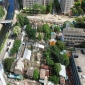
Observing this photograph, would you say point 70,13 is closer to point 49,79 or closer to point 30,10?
point 30,10

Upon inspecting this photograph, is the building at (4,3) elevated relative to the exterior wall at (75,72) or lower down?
elevated

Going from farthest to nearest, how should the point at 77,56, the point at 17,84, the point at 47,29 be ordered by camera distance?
1. the point at 47,29
2. the point at 77,56
3. the point at 17,84

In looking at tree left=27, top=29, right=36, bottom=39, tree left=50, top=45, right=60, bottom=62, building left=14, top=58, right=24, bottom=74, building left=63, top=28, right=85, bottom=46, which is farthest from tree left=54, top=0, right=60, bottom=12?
building left=14, top=58, right=24, bottom=74

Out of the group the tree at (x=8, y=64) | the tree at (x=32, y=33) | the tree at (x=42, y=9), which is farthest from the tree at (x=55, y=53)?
the tree at (x=42, y=9)

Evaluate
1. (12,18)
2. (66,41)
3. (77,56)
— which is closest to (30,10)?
(12,18)

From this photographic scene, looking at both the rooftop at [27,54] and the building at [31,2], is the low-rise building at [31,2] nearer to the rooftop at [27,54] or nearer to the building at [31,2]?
the building at [31,2]

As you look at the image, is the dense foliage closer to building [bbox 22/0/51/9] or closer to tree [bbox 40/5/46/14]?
tree [bbox 40/5/46/14]

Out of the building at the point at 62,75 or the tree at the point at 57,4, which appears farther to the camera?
the tree at the point at 57,4

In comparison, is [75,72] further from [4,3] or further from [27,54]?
[4,3]
